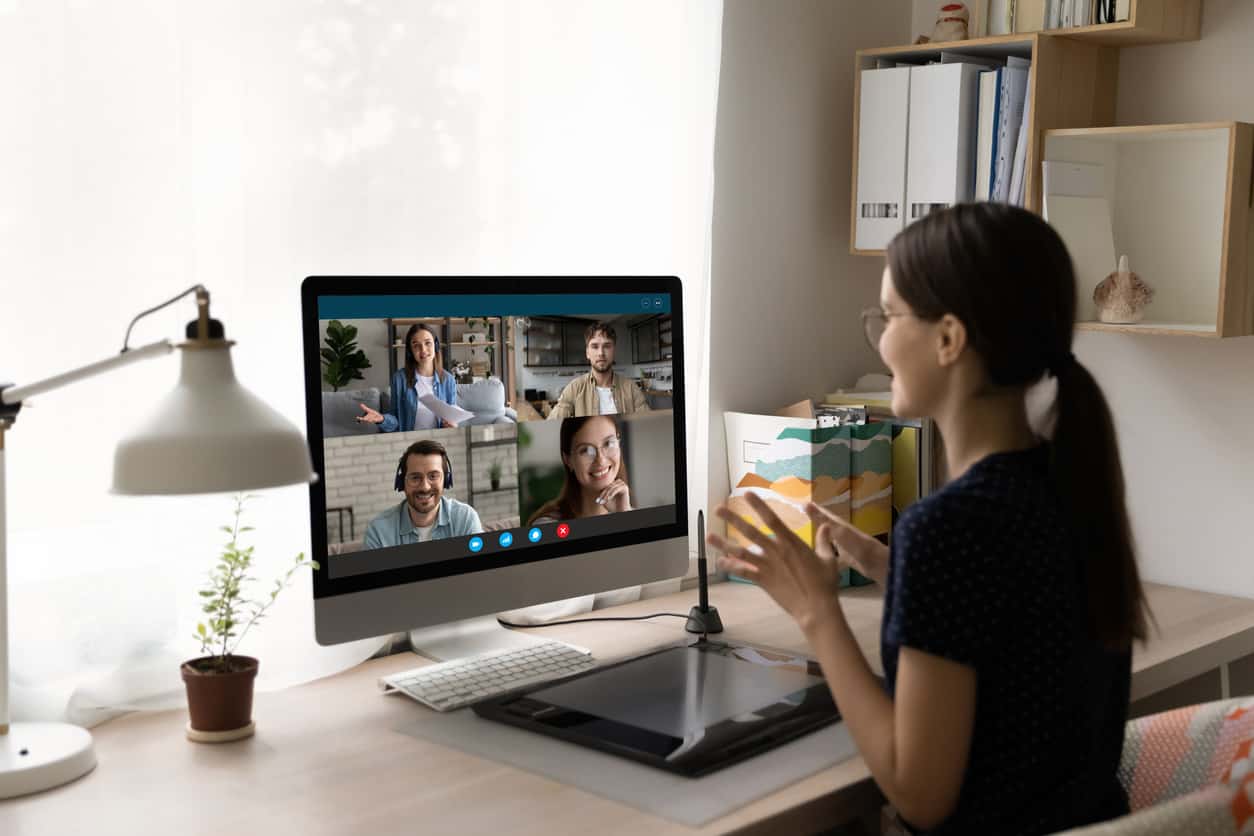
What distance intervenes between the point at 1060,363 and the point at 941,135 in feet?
3.88

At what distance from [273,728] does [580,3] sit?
4.15 feet

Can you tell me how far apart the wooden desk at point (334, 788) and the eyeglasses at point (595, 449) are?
429 mm

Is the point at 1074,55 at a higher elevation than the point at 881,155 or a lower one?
higher

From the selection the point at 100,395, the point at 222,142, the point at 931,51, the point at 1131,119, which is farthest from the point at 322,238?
the point at 1131,119

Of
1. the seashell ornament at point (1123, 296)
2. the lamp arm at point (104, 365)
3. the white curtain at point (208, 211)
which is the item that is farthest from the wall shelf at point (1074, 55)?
the lamp arm at point (104, 365)

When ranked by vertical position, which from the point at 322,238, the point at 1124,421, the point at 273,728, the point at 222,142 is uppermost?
the point at 222,142

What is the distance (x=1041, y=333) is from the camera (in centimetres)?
129

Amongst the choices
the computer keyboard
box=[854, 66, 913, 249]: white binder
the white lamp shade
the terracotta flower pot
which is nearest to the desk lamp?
the white lamp shade

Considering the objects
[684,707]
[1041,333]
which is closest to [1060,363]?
[1041,333]

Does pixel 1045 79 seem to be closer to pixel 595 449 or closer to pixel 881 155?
pixel 881 155

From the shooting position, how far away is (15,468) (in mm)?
1593

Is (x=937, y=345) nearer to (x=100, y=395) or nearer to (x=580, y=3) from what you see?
(x=100, y=395)

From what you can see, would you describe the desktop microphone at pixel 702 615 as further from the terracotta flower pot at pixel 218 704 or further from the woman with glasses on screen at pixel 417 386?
the terracotta flower pot at pixel 218 704

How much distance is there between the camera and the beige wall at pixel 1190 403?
2352mm
